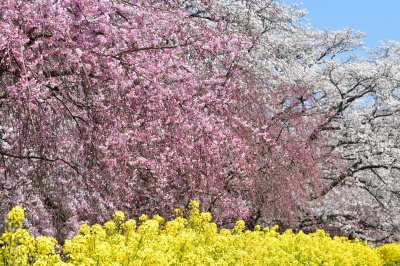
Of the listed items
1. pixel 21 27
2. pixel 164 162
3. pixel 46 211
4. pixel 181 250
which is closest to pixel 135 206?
pixel 46 211

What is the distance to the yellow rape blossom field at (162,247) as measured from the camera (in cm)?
464

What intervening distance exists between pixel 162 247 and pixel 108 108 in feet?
7.32

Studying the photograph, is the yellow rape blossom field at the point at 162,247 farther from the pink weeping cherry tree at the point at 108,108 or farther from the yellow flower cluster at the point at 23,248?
the pink weeping cherry tree at the point at 108,108

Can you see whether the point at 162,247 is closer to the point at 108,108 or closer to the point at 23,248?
the point at 23,248

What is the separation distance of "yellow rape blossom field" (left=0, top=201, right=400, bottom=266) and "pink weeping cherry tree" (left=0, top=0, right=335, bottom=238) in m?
0.76

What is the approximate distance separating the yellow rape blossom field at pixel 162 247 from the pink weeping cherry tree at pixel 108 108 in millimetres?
757

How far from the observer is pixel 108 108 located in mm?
7219

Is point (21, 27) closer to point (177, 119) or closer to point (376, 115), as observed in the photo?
point (177, 119)

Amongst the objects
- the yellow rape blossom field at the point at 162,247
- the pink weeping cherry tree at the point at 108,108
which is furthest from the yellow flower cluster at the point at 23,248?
the pink weeping cherry tree at the point at 108,108

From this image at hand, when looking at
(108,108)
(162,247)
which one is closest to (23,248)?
(162,247)

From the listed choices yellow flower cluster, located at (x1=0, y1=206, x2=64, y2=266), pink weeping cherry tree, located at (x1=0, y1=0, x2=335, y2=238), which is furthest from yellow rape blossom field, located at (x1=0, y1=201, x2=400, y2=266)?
pink weeping cherry tree, located at (x1=0, y1=0, x2=335, y2=238)

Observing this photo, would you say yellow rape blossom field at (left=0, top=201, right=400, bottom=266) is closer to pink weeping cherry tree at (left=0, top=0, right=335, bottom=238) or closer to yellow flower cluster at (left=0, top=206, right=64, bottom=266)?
yellow flower cluster at (left=0, top=206, right=64, bottom=266)

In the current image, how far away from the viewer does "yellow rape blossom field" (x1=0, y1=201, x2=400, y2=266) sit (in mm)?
4637

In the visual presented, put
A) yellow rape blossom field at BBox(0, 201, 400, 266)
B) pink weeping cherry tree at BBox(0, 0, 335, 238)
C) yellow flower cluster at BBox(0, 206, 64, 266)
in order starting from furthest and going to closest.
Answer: pink weeping cherry tree at BBox(0, 0, 335, 238) → yellow rape blossom field at BBox(0, 201, 400, 266) → yellow flower cluster at BBox(0, 206, 64, 266)
